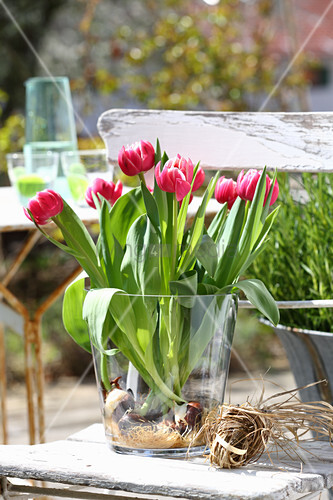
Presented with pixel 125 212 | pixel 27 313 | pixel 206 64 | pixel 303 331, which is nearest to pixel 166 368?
pixel 125 212

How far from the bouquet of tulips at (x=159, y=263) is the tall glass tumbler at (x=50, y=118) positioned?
36.2 inches

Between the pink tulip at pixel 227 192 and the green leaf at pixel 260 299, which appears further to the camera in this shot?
the pink tulip at pixel 227 192

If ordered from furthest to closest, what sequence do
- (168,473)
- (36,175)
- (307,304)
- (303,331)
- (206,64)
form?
(206,64), (36,175), (303,331), (307,304), (168,473)

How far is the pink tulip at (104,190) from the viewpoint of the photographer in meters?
1.09

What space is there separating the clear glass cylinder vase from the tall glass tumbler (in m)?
0.98

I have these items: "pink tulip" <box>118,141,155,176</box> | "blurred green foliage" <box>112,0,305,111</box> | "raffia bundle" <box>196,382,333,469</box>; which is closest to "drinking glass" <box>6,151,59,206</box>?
"pink tulip" <box>118,141,155,176</box>

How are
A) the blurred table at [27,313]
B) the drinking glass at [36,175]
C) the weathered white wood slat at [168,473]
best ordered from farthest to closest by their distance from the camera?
1. the drinking glass at [36,175]
2. the blurred table at [27,313]
3. the weathered white wood slat at [168,473]

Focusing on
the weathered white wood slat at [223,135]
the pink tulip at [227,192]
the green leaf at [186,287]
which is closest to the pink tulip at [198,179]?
the pink tulip at [227,192]

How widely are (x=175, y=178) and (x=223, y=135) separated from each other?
1.50ft

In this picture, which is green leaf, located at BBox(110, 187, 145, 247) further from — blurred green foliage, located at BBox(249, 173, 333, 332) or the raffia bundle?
blurred green foliage, located at BBox(249, 173, 333, 332)

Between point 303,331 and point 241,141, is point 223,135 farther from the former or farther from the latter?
point 303,331

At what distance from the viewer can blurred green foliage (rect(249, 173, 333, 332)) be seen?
1.42 metres

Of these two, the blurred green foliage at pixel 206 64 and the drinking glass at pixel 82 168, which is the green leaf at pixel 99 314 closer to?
the drinking glass at pixel 82 168

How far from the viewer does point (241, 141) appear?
1.37m
